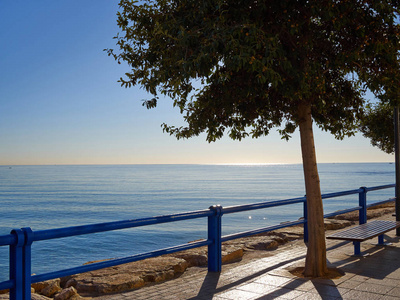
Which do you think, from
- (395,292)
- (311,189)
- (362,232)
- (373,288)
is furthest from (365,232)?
(395,292)

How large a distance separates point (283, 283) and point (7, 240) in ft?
11.7

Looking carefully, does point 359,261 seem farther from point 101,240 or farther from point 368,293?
point 101,240

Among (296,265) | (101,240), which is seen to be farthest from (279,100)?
(101,240)

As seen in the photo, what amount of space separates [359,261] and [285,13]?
425cm

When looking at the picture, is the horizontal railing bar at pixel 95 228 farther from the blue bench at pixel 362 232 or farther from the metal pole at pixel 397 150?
the metal pole at pixel 397 150

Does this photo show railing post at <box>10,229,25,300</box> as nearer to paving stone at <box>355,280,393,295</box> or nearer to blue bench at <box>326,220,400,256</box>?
paving stone at <box>355,280,393,295</box>

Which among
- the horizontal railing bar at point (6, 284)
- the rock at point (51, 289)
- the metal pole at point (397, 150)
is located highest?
the metal pole at point (397, 150)

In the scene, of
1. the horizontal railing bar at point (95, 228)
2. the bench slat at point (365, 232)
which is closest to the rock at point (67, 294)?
the horizontal railing bar at point (95, 228)

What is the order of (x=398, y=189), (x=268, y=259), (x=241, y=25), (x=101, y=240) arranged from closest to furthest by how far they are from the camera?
(x=241, y=25), (x=268, y=259), (x=398, y=189), (x=101, y=240)

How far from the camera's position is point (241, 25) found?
16.7 feet

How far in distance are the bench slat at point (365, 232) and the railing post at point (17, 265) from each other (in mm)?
4609

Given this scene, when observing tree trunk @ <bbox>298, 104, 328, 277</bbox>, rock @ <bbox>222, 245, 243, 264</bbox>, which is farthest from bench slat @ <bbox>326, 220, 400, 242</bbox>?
rock @ <bbox>222, 245, 243, 264</bbox>

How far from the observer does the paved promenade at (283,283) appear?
5375 mm

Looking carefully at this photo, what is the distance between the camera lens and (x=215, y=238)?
654cm
